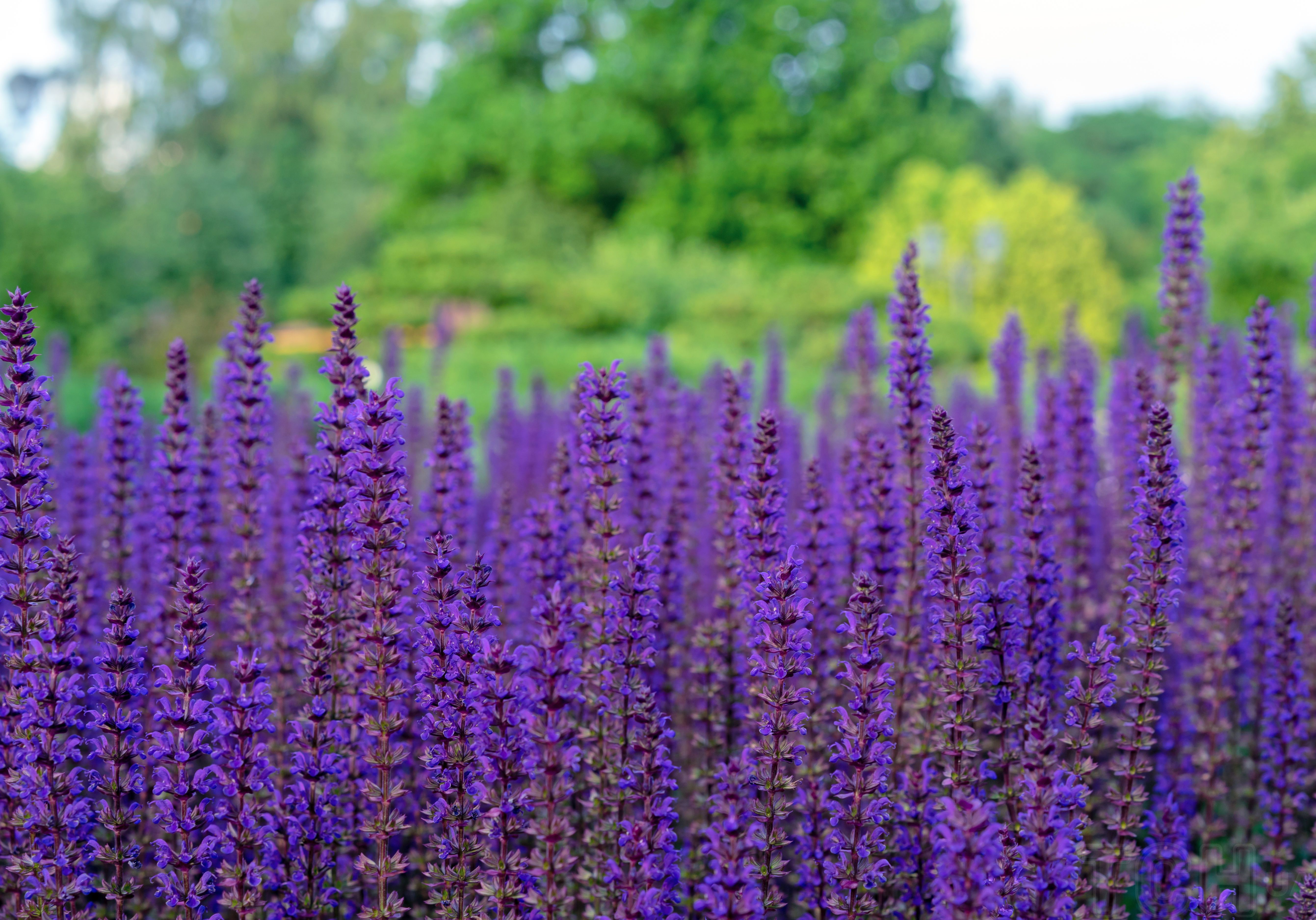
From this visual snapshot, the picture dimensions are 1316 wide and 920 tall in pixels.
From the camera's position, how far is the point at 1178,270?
6465 mm

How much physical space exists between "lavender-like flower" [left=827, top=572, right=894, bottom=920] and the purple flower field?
0.8 inches

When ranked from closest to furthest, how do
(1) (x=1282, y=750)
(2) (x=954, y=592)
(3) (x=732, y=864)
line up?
(3) (x=732, y=864) → (2) (x=954, y=592) → (1) (x=1282, y=750)

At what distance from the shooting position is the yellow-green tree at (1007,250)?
1698 inches

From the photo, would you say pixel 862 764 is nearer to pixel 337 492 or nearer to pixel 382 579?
pixel 382 579

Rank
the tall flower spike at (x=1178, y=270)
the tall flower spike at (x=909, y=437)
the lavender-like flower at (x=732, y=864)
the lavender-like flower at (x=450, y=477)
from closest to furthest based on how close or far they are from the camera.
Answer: the lavender-like flower at (x=732, y=864) < the tall flower spike at (x=909, y=437) < the lavender-like flower at (x=450, y=477) < the tall flower spike at (x=1178, y=270)

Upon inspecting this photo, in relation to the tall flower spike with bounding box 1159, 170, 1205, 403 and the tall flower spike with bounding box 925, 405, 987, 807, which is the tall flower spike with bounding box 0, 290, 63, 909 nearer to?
the tall flower spike with bounding box 925, 405, 987, 807

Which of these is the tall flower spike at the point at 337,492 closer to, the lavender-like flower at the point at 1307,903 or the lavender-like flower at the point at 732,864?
the lavender-like flower at the point at 732,864

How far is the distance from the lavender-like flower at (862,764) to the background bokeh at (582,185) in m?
24.5

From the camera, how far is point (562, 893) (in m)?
3.50

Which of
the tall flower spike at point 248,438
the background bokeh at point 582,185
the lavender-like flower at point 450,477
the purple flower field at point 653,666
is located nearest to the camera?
the purple flower field at point 653,666

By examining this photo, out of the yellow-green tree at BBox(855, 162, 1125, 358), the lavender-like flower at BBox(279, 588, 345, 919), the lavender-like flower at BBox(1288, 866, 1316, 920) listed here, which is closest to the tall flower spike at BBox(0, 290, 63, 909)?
the lavender-like flower at BBox(279, 588, 345, 919)

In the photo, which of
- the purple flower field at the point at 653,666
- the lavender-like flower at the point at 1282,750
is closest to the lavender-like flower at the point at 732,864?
the purple flower field at the point at 653,666

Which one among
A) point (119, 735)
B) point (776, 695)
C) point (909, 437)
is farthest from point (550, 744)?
point (909, 437)

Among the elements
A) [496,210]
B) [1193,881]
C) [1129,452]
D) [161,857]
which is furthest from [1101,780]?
[496,210]
